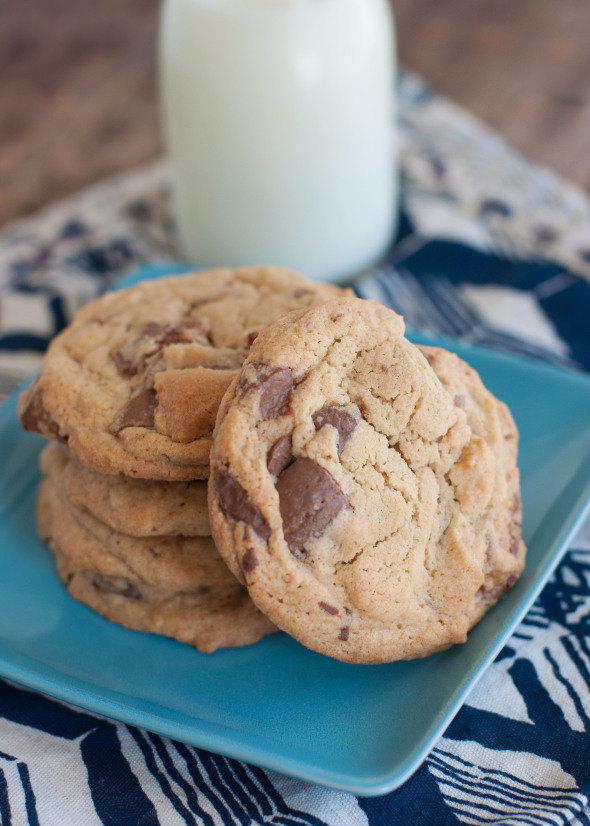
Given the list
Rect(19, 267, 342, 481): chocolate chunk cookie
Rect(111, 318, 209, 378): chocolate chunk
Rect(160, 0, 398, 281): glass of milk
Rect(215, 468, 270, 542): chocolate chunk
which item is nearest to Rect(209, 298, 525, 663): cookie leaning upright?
Rect(215, 468, 270, 542): chocolate chunk

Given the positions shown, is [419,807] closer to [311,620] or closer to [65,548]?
[311,620]

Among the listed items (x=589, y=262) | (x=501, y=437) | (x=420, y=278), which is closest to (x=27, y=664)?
(x=501, y=437)

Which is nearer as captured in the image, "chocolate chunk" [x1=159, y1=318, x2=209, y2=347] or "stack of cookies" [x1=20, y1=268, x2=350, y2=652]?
"stack of cookies" [x1=20, y1=268, x2=350, y2=652]

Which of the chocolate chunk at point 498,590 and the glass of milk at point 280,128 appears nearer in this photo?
the chocolate chunk at point 498,590

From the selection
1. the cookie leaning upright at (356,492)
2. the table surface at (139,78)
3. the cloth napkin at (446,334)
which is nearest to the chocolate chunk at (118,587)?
the cloth napkin at (446,334)

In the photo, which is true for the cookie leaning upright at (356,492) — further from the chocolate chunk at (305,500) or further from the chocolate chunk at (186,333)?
the chocolate chunk at (186,333)

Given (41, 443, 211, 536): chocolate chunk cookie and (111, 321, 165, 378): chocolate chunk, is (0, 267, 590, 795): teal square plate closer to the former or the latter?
(41, 443, 211, 536): chocolate chunk cookie

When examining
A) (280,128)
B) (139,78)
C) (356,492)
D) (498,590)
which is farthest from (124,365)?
(139,78)
